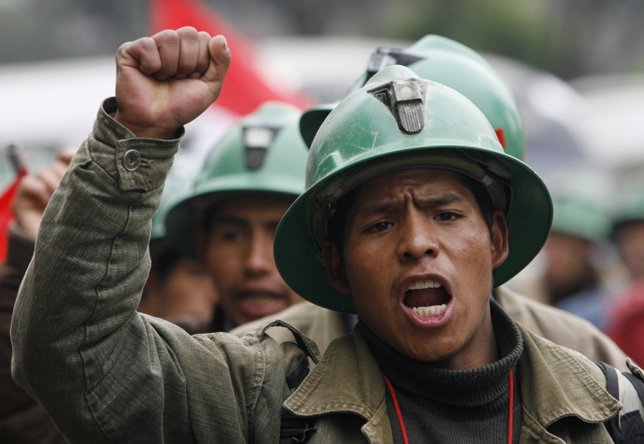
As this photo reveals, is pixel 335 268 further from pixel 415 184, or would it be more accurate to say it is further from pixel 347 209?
pixel 415 184

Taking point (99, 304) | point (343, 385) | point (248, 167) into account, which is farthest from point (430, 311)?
point (248, 167)

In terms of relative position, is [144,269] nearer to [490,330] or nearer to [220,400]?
[220,400]

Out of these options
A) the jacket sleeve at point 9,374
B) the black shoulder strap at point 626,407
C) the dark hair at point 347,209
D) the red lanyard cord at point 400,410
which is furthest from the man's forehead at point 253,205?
the black shoulder strap at point 626,407

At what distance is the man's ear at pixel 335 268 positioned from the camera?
402cm

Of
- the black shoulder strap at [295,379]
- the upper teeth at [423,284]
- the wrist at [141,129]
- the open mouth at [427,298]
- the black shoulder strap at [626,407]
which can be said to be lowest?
the black shoulder strap at [626,407]

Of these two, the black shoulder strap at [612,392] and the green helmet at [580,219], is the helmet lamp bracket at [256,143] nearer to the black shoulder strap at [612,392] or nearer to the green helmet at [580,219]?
the black shoulder strap at [612,392]

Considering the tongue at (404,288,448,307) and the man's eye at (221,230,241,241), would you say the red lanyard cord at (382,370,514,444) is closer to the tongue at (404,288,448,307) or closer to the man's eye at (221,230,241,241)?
the tongue at (404,288,448,307)

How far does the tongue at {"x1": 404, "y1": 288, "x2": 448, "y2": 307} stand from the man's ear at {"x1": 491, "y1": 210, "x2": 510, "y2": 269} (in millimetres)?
371

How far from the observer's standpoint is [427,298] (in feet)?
12.1

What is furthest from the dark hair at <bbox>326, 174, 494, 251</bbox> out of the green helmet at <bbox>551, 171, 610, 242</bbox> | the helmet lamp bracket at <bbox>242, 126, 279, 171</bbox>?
the green helmet at <bbox>551, 171, 610, 242</bbox>

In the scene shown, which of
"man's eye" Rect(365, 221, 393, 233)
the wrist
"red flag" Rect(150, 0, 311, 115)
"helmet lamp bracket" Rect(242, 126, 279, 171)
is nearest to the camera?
the wrist

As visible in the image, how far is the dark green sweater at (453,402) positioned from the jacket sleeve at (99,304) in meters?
0.64

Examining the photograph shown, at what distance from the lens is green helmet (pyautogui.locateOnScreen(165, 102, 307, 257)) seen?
600 cm

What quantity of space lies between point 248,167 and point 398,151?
2.47 metres
